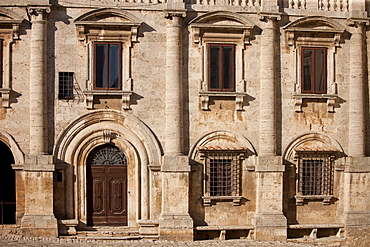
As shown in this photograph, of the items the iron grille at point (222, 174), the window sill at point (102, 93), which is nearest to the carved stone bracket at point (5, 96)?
the window sill at point (102, 93)

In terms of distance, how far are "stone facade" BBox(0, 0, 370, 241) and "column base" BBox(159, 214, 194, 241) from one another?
0.05 metres

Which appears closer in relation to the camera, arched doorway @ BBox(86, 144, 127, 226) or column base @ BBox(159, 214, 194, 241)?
column base @ BBox(159, 214, 194, 241)

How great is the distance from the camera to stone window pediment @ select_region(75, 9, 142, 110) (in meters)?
21.0

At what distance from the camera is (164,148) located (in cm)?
2141

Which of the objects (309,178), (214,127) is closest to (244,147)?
(214,127)

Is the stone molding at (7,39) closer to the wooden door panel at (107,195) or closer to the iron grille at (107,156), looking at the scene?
the iron grille at (107,156)

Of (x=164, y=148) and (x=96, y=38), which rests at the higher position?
(x=96, y=38)

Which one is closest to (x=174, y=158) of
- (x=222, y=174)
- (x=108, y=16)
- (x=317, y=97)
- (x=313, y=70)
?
(x=222, y=174)

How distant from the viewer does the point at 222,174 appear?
71.3 feet

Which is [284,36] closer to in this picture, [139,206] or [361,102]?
[361,102]

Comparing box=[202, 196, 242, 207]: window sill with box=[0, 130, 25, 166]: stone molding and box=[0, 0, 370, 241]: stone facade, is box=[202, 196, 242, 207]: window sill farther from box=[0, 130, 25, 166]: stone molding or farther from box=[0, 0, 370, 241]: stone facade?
box=[0, 130, 25, 166]: stone molding

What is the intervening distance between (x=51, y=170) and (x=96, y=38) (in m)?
5.37

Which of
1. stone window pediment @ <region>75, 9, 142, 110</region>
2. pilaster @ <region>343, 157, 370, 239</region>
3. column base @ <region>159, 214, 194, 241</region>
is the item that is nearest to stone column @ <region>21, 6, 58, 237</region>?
stone window pediment @ <region>75, 9, 142, 110</region>

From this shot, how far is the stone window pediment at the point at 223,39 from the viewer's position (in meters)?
21.4
